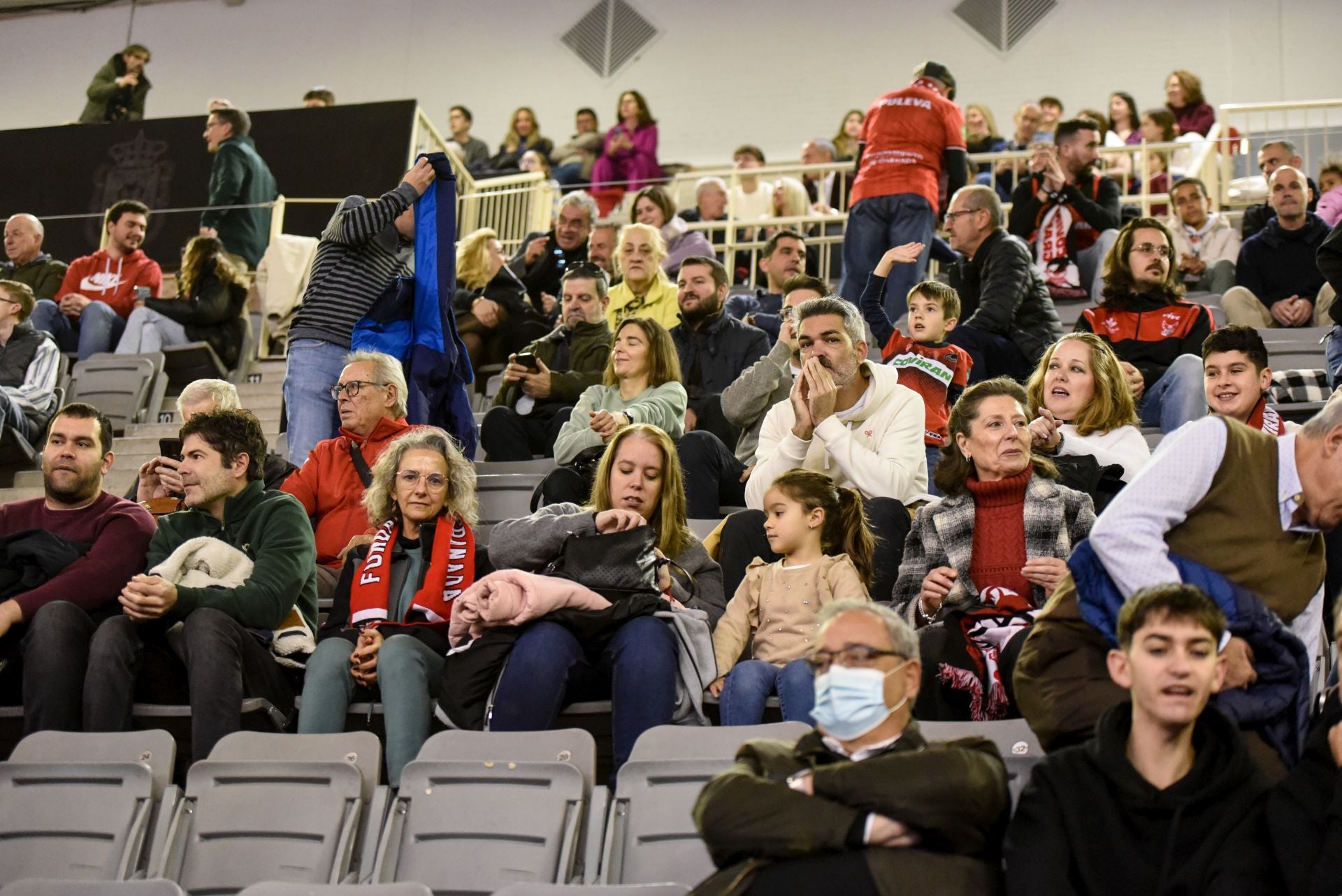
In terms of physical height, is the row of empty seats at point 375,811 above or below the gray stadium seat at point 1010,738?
below

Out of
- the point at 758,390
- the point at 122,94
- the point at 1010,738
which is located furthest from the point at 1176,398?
the point at 122,94

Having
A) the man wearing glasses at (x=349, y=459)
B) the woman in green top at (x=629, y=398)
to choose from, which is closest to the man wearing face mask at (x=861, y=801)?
the man wearing glasses at (x=349, y=459)

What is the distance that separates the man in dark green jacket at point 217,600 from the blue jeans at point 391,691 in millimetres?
166

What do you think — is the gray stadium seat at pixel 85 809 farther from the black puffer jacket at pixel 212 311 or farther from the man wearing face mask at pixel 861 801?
the black puffer jacket at pixel 212 311

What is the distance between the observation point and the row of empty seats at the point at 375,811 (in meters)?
2.88

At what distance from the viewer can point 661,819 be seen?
9.42ft

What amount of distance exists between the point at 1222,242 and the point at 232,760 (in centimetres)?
560

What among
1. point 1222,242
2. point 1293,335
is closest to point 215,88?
point 1222,242

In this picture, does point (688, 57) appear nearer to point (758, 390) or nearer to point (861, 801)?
point (758, 390)

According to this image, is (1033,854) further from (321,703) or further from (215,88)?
(215,88)

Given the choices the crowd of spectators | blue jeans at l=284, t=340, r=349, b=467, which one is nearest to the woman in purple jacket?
the crowd of spectators

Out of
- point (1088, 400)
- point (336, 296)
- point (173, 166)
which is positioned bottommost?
point (1088, 400)

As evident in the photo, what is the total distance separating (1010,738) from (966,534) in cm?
66

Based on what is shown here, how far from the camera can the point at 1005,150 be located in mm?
9281
